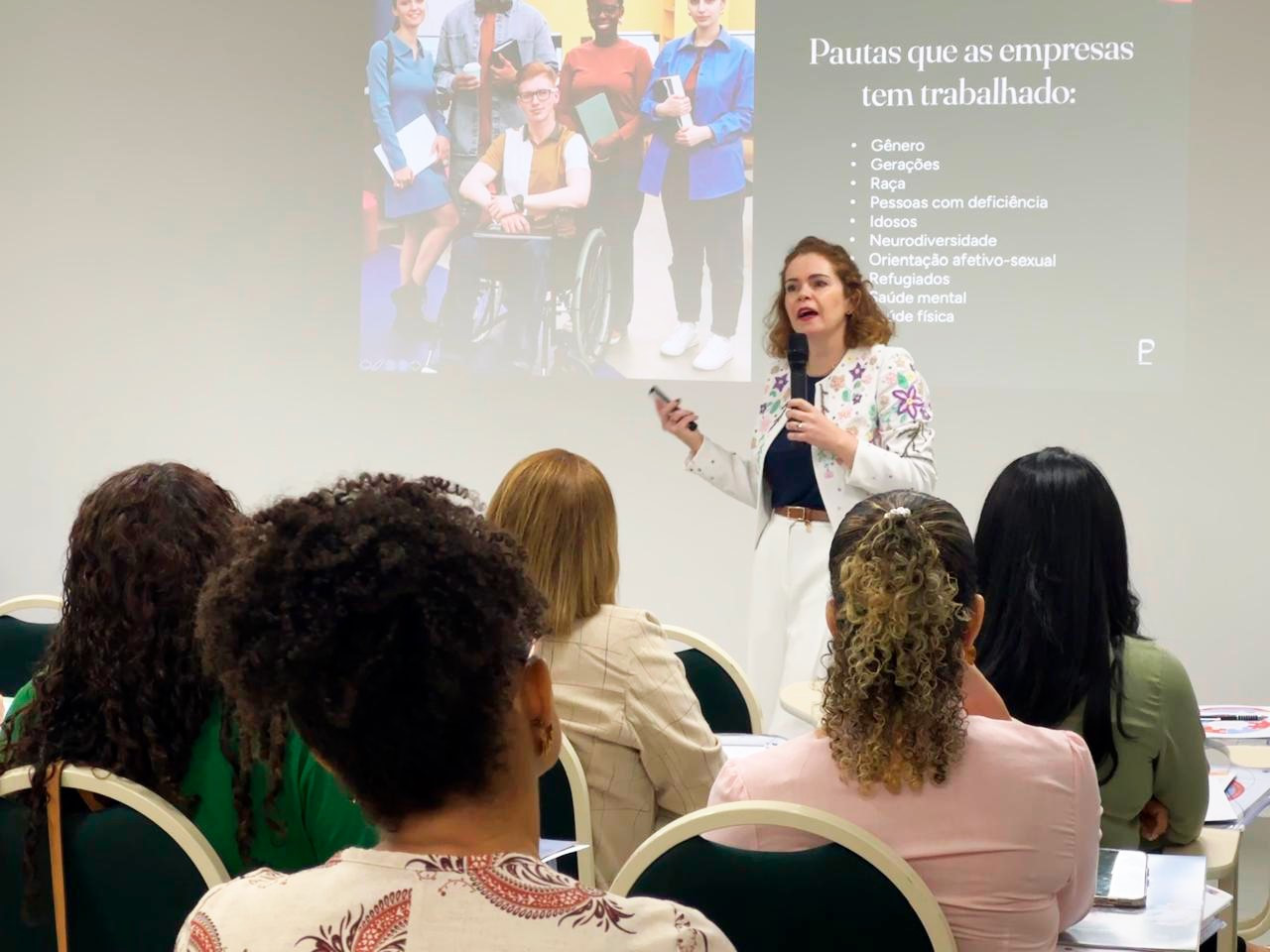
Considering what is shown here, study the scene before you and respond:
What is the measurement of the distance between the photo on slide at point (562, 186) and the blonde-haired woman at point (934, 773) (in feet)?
10.4

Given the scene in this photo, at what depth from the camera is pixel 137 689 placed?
1513 mm

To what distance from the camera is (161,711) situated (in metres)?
1.51

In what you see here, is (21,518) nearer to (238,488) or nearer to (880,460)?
(238,488)

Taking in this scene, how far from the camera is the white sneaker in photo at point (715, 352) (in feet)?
15.3

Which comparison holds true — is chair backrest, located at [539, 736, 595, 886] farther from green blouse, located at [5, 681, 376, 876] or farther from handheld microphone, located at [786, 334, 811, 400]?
handheld microphone, located at [786, 334, 811, 400]

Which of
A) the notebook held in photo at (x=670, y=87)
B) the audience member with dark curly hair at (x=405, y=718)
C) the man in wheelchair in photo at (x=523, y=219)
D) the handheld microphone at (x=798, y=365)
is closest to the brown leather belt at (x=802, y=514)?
the handheld microphone at (x=798, y=365)

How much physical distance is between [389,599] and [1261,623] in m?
4.20

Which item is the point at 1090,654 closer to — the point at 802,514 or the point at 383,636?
the point at 383,636

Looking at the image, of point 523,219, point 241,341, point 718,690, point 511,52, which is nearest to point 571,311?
point 523,219

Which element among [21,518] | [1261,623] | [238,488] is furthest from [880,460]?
[21,518]

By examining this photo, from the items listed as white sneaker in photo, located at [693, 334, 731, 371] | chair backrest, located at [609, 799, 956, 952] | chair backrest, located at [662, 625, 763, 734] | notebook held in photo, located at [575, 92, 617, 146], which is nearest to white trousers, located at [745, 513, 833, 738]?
chair backrest, located at [662, 625, 763, 734]

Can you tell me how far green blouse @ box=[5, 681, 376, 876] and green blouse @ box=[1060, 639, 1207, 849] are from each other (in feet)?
3.33

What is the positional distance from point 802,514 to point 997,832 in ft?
6.65

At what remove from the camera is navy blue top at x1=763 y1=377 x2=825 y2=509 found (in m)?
3.47
